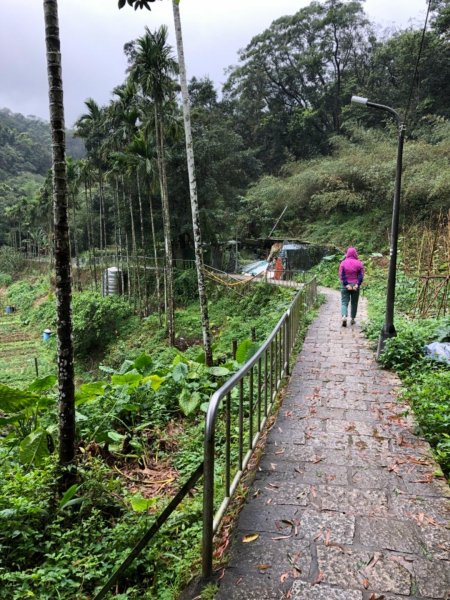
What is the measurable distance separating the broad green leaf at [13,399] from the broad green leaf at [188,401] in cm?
170

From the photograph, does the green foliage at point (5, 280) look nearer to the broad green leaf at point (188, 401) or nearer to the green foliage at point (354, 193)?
the green foliage at point (354, 193)

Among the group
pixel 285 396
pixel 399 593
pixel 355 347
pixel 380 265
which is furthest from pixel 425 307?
pixel 380 265

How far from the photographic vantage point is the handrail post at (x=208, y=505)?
1.98 meters

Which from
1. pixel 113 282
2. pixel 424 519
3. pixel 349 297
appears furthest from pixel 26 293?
pixel 424 519

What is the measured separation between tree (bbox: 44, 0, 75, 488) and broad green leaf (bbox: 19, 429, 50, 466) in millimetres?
299

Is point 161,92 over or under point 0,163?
under

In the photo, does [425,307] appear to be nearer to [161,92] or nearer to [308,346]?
[308,346]

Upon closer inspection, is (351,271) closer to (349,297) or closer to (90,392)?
(349,297)

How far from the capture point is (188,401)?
502 cm

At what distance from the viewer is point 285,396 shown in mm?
4828

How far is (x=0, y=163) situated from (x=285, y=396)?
7191cm

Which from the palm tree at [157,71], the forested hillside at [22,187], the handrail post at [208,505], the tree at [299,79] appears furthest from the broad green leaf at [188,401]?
the forested hillside at [22,187]

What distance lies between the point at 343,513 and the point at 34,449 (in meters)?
2.80

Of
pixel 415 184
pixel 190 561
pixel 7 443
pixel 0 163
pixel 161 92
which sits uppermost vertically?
pixel 0 163
